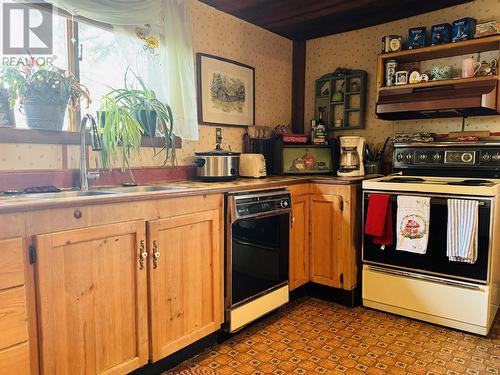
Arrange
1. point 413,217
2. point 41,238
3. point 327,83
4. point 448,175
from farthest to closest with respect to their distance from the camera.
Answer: point 327,83 → point 448,175 → point 413,217 → point 41,238

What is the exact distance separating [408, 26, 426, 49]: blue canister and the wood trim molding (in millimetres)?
1088

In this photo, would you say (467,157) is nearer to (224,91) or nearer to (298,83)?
(298,83)

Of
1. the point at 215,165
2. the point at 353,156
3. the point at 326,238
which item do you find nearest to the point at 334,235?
the point at 326,238

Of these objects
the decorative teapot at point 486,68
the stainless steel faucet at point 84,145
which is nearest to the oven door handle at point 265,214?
the stainless steel faucet at point 84,145

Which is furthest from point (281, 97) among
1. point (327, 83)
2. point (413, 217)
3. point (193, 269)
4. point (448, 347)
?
point (448, 347)

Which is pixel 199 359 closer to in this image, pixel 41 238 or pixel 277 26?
pixel 41 238

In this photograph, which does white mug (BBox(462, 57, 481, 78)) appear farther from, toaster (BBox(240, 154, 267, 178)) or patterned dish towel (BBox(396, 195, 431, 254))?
toaster (BBox(240, 154, 267, 178))

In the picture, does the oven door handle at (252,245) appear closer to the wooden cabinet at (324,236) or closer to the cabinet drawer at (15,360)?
the wooden cabinet at (324,236)

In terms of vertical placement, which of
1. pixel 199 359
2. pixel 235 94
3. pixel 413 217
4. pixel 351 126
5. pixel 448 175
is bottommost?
pixel 199 359

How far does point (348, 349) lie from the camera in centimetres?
214

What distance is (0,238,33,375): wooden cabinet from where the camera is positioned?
1.26 meters

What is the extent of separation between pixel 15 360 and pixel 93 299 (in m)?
0.33

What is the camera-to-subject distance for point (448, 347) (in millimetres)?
2158

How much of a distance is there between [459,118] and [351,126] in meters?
0.86
